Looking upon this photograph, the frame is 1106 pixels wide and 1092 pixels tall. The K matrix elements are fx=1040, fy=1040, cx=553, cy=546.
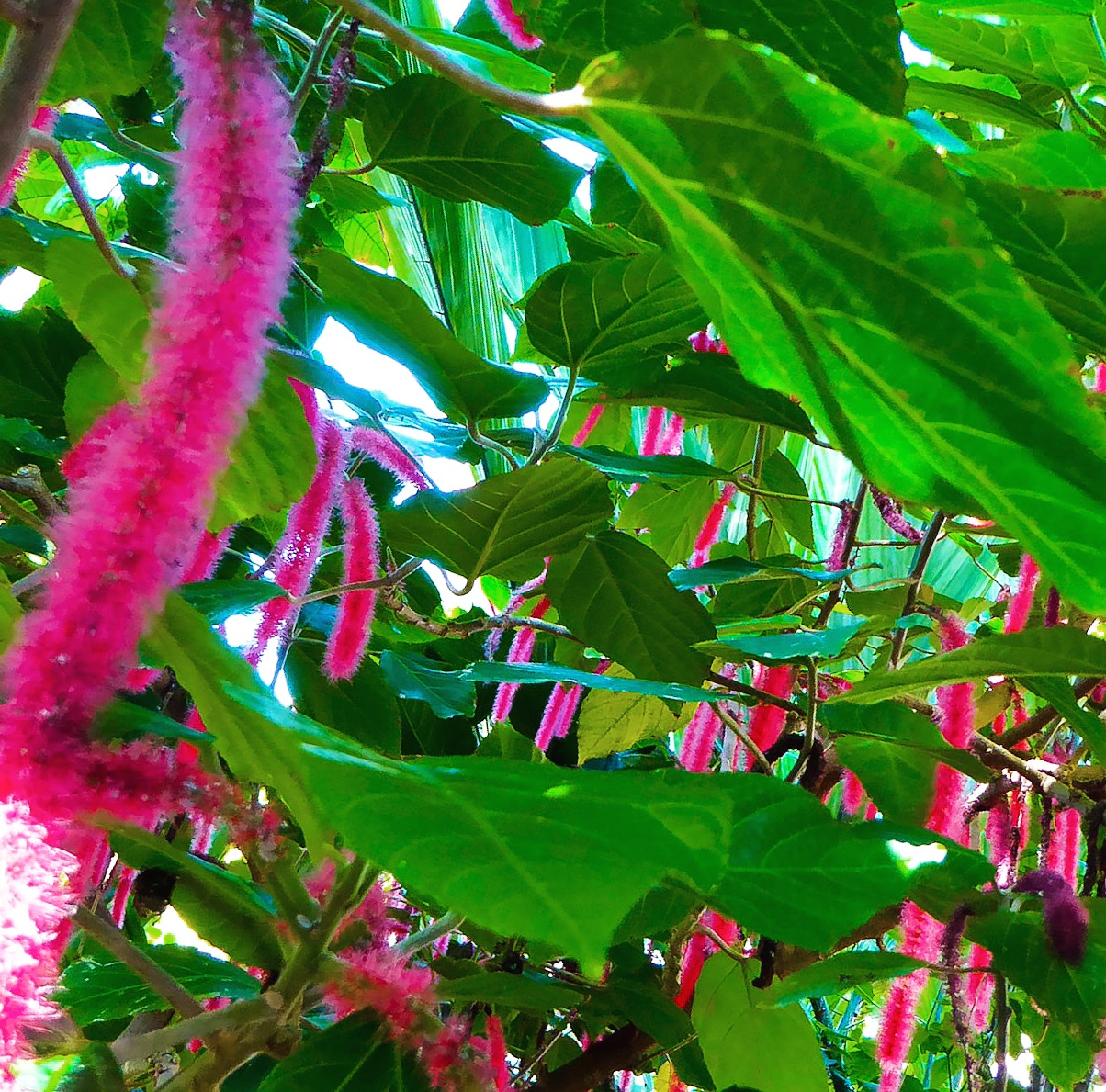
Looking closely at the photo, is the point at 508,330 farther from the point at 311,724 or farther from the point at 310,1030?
the point at 311,724

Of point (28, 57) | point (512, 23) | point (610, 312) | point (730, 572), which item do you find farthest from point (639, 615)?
point (28, 57)

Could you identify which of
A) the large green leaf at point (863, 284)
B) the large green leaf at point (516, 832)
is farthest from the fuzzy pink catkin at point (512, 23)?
the large green leaf at point (516, 832)

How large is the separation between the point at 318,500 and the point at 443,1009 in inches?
21.1

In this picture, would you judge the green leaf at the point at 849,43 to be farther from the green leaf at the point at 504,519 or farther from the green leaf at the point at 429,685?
the green leaf at the point at 429,685

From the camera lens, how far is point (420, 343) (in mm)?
551

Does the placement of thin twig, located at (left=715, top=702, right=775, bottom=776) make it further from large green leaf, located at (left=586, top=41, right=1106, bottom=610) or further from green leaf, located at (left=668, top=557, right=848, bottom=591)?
large green leaf, located at (left=586, top=41, right=1106, bottom=610)

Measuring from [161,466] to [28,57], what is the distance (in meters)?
0.09

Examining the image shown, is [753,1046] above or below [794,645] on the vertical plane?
below

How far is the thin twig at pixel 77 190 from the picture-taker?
0.30 metres

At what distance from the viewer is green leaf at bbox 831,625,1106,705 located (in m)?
0.50

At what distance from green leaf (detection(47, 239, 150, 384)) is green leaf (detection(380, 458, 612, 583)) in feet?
0.64

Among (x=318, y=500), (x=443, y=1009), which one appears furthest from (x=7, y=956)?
(x=443, y=1009)

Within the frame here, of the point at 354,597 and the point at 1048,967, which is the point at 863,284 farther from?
the point at 1048,967

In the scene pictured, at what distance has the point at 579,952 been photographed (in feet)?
0.54
